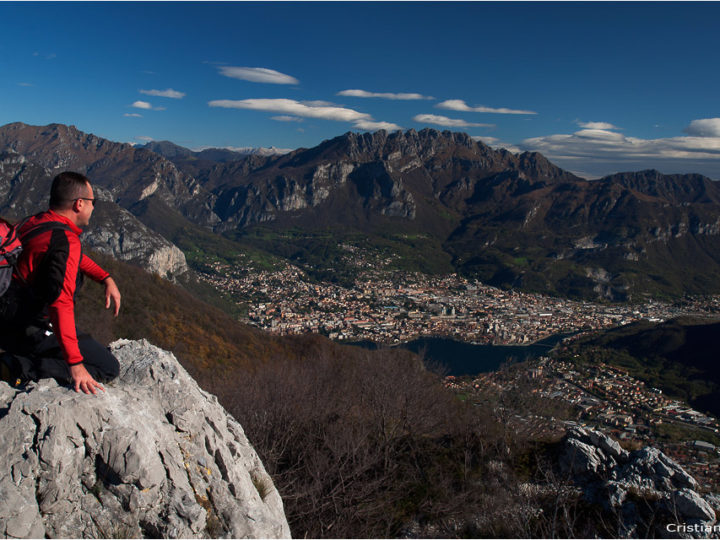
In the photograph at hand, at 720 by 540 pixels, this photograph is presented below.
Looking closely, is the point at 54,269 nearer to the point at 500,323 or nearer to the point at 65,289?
the point at 65,289

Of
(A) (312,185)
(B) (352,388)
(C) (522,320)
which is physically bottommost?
(C) (522,320)

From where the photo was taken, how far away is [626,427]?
27219 mm

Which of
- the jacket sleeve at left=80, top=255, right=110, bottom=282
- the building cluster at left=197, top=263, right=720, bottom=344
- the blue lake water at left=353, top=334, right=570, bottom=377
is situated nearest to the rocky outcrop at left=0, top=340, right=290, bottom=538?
the jacket sleeve at left=80, top=255, right=110, bottom=282

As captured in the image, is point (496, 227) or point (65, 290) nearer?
point (65, 290)

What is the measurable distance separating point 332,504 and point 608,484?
639cm

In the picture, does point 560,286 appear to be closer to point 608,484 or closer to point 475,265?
point 475,265

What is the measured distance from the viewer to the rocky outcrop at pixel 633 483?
25.6 feet

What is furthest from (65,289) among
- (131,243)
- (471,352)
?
(131,243)

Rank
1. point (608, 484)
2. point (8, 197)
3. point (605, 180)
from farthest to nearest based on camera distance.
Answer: point (605, 180), point (8, 197), point (608, 484)

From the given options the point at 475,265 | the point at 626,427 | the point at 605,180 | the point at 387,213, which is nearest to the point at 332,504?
the point at 626,427

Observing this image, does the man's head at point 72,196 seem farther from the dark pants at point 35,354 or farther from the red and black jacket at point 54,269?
the dark pants at point 35,354

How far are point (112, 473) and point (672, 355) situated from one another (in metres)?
62.5

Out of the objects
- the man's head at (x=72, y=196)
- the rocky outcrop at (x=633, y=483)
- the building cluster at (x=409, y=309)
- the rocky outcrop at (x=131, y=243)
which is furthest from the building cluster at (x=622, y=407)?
the rocky outcrop at (x=131, y=243)

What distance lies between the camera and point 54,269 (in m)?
3.28
